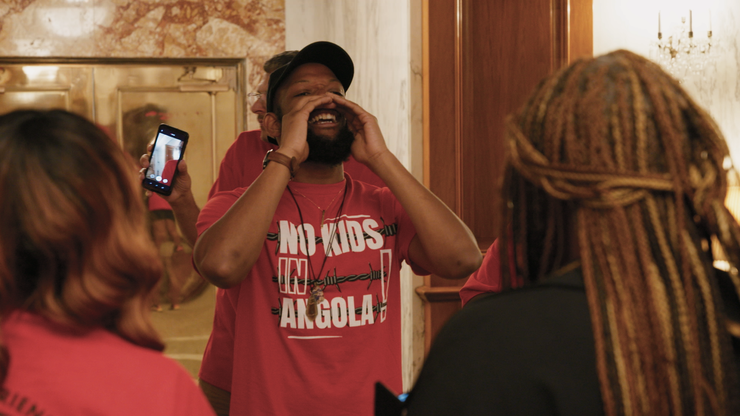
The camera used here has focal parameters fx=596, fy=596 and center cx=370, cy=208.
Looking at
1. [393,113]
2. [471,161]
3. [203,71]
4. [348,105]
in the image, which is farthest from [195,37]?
[348,105]

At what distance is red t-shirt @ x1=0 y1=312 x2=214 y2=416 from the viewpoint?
664 millimetres

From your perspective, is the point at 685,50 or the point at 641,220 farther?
the point at 685,50

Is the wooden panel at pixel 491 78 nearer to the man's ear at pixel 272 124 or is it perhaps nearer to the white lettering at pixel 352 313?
the man's ear at pixel 272 124

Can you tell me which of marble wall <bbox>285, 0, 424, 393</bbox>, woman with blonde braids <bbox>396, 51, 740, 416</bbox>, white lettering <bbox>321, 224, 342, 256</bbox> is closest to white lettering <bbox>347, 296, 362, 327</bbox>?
white lettering <bbox>321, 224, 342, 256</bbox>

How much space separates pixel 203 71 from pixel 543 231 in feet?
13.7

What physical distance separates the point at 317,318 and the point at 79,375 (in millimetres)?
743

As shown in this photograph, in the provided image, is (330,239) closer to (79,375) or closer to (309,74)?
(309,74)

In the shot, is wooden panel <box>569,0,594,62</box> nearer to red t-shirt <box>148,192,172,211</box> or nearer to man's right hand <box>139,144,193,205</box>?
man's right hand <box>139,144,193,205</box>

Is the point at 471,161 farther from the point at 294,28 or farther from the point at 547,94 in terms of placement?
the point at 294,28

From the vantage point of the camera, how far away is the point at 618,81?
685mm

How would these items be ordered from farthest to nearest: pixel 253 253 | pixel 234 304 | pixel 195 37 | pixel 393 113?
1. pixel 195 37
2. pixel 393 113
3. pixel 234 304
4. pixel 253 253

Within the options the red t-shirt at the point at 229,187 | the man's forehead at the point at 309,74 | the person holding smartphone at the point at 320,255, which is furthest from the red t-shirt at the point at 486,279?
the man's forehead at the point at 309,74

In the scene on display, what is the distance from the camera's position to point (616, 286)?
639mm

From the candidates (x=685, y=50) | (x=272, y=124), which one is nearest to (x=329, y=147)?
(x=272, y=124)
